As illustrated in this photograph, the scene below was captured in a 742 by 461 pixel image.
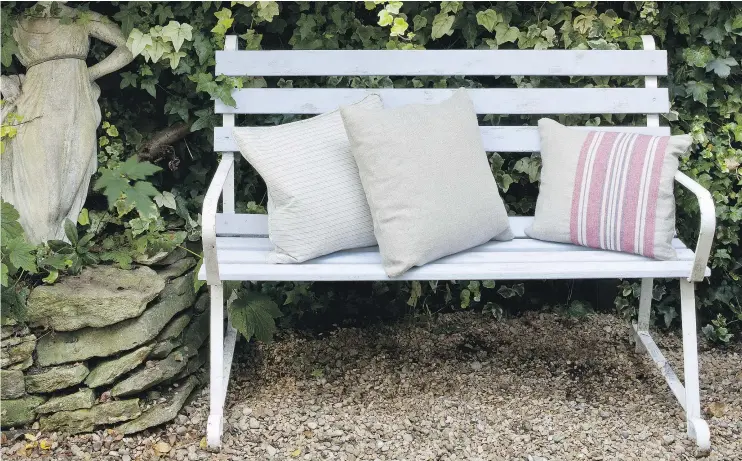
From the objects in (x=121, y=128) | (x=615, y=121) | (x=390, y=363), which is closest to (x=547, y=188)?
(x=615, y=121)

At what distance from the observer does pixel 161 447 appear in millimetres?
2322

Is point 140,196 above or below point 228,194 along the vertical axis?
above

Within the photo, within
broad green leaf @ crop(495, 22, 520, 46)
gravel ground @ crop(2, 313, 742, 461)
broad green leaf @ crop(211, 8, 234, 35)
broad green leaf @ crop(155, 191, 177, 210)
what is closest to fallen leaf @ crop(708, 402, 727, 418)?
gravel ground @ crop(2, 313, 742, 461)

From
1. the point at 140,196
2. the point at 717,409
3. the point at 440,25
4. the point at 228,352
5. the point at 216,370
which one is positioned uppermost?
the point at 440,25

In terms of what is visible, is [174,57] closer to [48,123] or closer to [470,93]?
[48,123]

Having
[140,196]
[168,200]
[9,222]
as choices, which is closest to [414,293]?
[168,200]

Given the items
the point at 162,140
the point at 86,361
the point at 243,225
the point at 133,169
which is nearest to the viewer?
the point at 133,169

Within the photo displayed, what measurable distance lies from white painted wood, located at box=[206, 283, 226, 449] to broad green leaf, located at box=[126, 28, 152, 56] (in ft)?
3.13

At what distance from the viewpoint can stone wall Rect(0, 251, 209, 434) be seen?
2.32 m

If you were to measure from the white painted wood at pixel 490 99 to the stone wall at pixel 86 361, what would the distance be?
0.72 metres

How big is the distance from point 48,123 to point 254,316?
0.92 meters

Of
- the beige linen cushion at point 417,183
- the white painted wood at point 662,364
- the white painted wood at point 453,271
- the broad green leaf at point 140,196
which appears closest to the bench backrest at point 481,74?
the beige linen cushion at point 417,183

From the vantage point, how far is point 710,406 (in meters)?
2.57

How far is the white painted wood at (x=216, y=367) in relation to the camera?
88.9 inches
